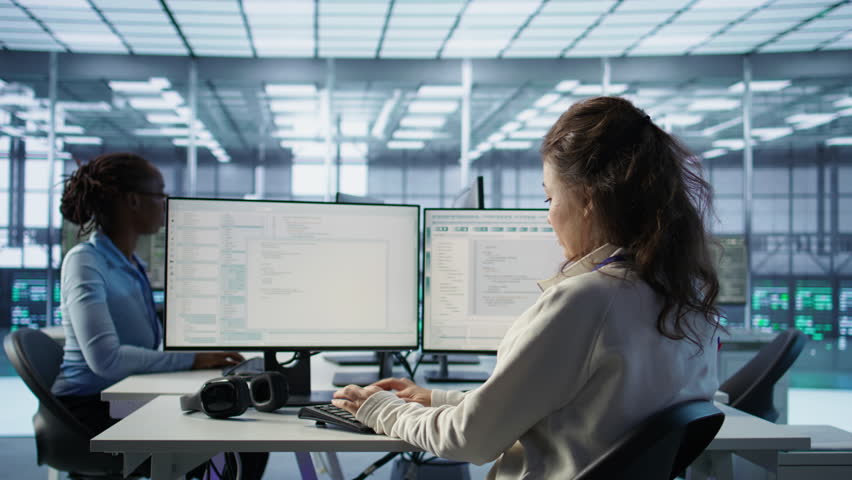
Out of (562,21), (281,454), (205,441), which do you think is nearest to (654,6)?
Answer: (562,21)

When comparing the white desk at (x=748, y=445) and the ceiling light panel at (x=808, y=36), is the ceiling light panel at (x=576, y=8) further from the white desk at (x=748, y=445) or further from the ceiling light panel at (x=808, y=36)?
the white desk at (x=748, y=445)

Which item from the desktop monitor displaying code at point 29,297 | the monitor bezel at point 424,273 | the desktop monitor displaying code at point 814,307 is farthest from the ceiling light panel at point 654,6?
the desktop monitor displaying code at point 29,297

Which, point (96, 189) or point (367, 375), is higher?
point (96, 189)

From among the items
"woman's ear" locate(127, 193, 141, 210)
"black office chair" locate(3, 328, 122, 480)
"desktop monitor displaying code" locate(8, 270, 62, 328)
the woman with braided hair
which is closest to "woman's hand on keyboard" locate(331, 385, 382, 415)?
the woman with braided hair

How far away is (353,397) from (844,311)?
22.4 ft

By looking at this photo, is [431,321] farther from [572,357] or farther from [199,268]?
[572,357]

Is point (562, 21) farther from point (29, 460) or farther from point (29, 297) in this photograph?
point (29, 297)

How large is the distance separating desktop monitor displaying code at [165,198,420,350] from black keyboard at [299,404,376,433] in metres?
0.23

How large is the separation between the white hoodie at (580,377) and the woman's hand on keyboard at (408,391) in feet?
1.25

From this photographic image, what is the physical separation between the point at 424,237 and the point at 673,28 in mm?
5388

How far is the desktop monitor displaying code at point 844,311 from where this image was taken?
6.27 m

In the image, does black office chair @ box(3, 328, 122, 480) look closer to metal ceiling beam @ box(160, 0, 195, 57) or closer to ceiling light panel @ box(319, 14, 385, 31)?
metal ceiling beam @ box(160, 0, 195, 57)

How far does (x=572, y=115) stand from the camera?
1.03 m

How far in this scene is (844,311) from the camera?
250 inches
